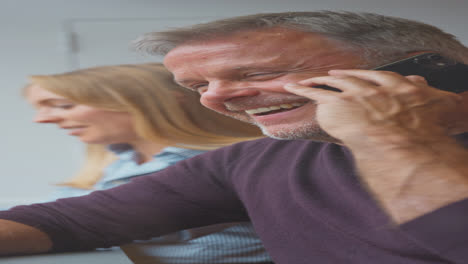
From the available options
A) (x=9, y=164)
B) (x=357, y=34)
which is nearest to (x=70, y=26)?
(x=9, y=164)

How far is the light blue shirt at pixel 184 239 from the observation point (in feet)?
3.76

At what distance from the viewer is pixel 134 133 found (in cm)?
115

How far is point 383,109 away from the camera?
72cm

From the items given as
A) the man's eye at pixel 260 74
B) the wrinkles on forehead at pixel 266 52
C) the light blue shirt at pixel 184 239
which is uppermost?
the wrinkles on forehead at pixel 266 52

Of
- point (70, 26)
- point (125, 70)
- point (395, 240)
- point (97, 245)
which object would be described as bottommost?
point (97, 245)

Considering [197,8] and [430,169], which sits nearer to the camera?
[430,169]

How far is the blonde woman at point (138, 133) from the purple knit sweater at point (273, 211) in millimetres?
34

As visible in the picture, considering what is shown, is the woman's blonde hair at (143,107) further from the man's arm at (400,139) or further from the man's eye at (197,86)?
the man's arm at (400,139)

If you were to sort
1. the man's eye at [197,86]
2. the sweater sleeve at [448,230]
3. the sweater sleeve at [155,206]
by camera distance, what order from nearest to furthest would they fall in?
the sweater sleeve at [448,230] < the man's eye at [197,86] < the sweater sleeve at [155,206]

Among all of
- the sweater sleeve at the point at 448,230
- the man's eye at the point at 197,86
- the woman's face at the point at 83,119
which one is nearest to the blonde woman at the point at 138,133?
the woman's face at the point at 83,119

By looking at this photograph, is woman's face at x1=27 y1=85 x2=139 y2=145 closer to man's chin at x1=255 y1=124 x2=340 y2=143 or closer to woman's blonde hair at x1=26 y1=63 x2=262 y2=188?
woman's blonde hair at x1=26 y1=63 x2=262 y2=188

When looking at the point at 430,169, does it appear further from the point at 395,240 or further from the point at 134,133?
the point at 134,133

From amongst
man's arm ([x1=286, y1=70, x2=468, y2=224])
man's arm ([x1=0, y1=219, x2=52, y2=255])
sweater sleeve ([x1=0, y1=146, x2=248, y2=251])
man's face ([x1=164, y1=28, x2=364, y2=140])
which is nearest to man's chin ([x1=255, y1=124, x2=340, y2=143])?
man's face ([x1=164, y1=28, x2=364, y2=140])

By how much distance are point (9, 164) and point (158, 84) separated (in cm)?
41
